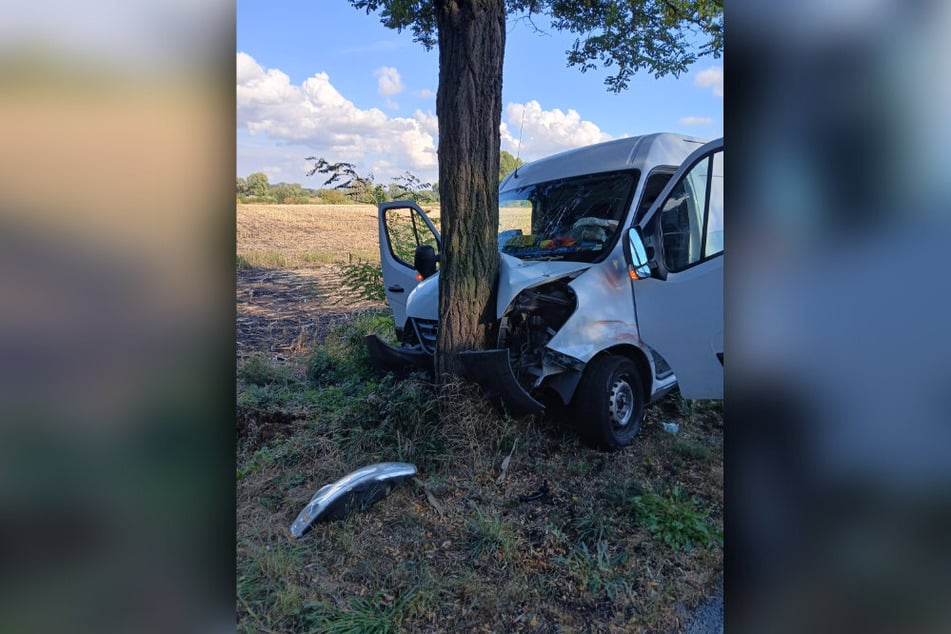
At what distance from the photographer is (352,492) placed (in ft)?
12.0

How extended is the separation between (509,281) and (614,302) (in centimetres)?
85

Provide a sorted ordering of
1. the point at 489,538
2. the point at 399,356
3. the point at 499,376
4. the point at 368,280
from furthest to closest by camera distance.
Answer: the point at 368,280 < the point at 399,356 < the point at 499,376 < the point at 489,538

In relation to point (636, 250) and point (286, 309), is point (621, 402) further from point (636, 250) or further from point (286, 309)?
point (286, 309)

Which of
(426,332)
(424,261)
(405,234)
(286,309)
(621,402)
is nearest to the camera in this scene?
(621,402)

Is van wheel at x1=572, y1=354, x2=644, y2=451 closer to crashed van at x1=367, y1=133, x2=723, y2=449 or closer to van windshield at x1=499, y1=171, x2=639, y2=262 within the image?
crashed van at x1=367, y1=133, x2=723, y2=449

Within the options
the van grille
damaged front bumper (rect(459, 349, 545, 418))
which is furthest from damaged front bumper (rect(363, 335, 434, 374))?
damaged front bumper (rect(459, 349, 545, 418))

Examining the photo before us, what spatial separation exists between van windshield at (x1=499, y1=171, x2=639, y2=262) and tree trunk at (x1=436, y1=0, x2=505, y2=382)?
830mm

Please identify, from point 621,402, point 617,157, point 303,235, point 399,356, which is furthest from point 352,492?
point 303,235

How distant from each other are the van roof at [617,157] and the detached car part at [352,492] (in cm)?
318

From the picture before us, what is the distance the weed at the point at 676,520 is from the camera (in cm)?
336
